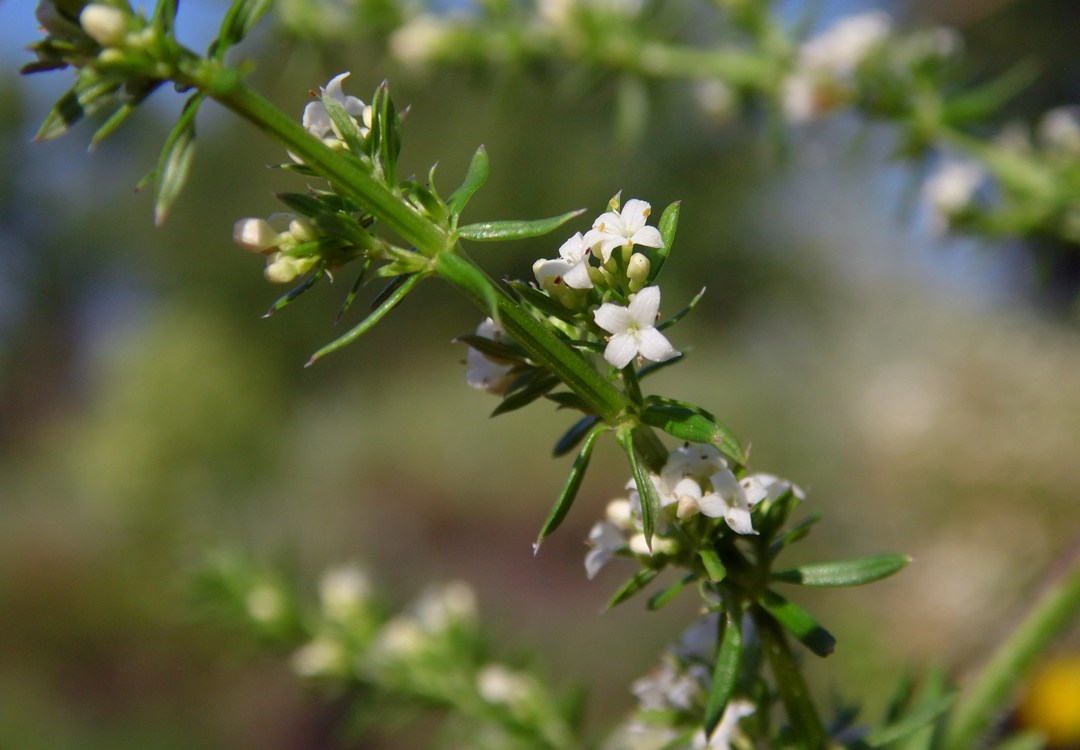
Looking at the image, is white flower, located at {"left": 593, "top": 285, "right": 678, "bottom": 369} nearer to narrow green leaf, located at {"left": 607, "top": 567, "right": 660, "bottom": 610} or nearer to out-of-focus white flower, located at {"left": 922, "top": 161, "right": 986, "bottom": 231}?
narrow green leaf, located at {"left": 607, "top": 567, "right": 660, "bottom": 610}

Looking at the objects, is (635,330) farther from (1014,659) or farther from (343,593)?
(343,593)

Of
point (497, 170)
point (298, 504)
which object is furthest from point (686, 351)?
point (497, 170)

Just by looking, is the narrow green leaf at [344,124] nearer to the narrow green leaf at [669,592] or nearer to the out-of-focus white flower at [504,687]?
the narrow green leaf at [669,592]

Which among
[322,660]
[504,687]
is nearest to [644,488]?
[504,687]

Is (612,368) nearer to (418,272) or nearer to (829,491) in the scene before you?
(418,272)

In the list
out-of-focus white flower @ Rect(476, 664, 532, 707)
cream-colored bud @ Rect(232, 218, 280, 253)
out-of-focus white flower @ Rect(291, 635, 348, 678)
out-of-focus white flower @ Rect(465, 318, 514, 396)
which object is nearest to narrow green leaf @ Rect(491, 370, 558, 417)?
out-of-focus white flower @ Rect(465, 318, 514, 396)

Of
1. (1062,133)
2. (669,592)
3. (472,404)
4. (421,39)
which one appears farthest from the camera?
(472,404)
